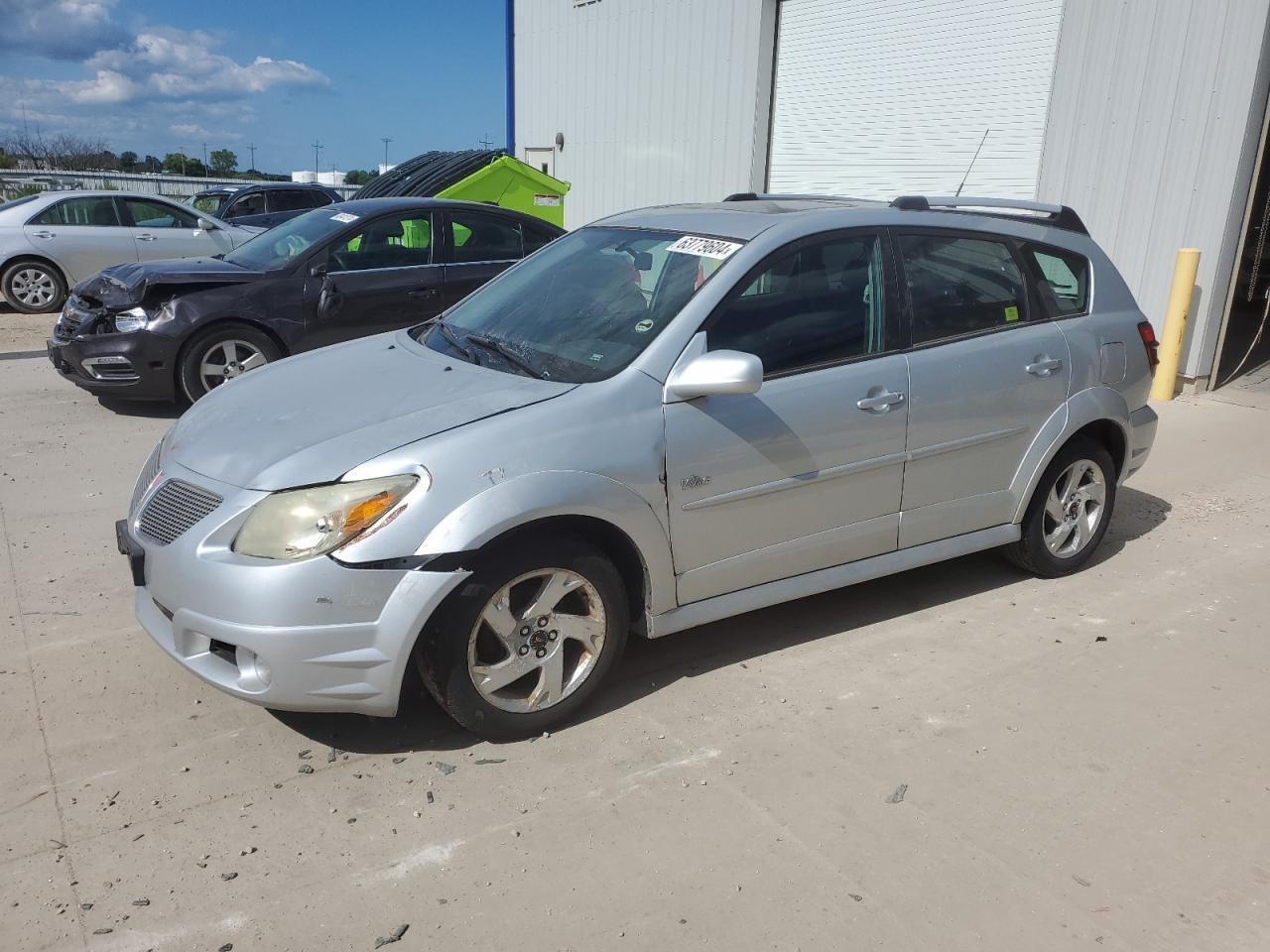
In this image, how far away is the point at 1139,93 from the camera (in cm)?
880

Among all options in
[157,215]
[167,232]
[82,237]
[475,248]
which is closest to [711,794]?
[475,248]

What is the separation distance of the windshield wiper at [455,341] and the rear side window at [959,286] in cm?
175

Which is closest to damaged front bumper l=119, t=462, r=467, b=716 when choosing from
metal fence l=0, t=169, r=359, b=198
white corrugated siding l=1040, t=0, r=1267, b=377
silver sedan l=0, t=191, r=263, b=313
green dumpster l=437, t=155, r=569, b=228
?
white corrugated siding l=1040, t=0, r=1267, b=377

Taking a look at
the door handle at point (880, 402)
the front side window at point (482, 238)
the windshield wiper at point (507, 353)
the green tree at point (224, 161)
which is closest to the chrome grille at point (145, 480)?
the windshield wiper at point (507, 353)

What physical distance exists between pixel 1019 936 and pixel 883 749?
881mm

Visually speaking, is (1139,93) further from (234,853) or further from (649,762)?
(234,853)

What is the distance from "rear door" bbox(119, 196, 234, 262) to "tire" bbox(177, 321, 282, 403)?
6.09m

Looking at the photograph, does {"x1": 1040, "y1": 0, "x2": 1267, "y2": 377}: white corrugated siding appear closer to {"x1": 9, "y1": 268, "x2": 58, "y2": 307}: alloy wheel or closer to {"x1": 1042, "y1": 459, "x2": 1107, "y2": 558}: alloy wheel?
{"x1": 1042, "y1": 459, "x2": 1107, "y2": 558}: alloy wheel

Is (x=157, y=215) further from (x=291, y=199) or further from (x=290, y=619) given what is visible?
(x=290, y=619)

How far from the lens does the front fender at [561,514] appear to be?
10.1 feet

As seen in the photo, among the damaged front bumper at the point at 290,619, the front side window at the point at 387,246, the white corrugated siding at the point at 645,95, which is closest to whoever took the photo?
the damaged front bumper at the point at 290,619

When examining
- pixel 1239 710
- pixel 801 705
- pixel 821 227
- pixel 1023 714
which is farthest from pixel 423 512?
→ pixel 1239 710

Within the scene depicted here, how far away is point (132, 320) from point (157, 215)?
691 cm

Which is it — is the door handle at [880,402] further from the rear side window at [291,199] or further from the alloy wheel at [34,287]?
the rear side window at [291,199]
